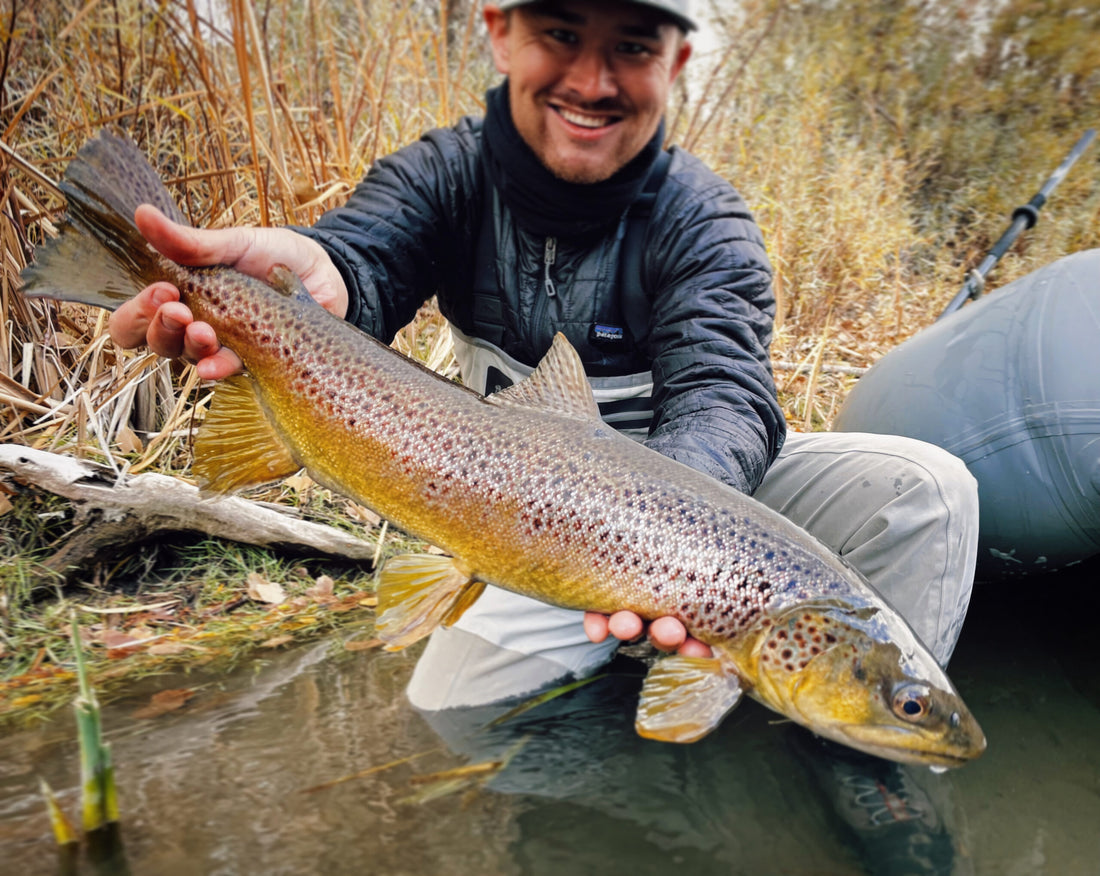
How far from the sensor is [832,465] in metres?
2.80

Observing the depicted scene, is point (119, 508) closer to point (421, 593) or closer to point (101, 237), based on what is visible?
point (101, 237)

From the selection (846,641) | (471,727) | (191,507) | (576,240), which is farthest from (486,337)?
(846,641)

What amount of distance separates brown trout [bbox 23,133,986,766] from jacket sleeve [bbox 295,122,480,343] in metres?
0.70

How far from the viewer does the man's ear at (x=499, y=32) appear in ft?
9.15

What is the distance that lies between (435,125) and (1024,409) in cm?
331

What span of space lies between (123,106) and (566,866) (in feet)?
11.8

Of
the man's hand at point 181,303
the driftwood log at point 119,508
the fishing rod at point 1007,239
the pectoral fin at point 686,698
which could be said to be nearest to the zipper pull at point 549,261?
the man's hand at point 181,303

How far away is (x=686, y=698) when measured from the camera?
5.66 ft

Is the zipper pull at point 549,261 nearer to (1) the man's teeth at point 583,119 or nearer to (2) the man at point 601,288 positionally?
(2) the man at point 601,288

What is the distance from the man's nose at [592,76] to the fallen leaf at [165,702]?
6.88ft

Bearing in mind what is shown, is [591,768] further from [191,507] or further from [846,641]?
[191,507]

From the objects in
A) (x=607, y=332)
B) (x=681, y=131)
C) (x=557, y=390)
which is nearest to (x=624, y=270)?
(x=607, y=332)

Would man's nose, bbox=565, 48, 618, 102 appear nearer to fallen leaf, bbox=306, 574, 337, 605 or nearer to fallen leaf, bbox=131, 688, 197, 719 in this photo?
fallen leaf, bbox=306, 574, 337, 605

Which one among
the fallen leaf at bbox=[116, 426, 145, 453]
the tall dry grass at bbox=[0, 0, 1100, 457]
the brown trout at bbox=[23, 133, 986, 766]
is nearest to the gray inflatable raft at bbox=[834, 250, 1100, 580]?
the brown trout at bbox=[23, 133, 986, 766]
